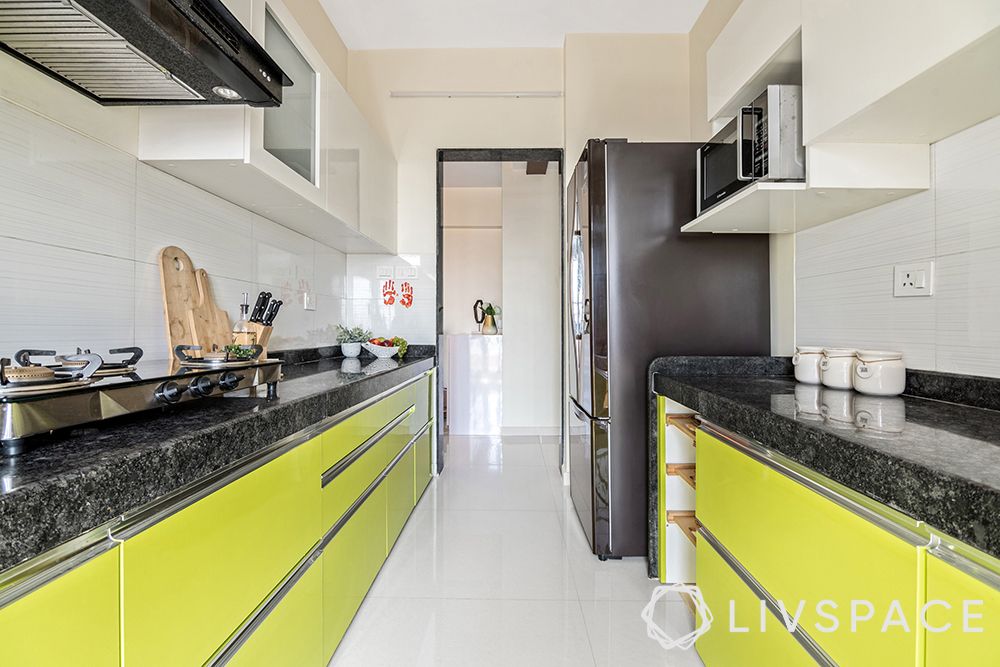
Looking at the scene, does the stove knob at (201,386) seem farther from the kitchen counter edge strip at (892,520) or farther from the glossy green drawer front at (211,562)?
the kitchen counter edge strip at (892,520)

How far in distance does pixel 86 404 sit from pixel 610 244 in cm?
186

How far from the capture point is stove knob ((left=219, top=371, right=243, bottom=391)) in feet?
3.61

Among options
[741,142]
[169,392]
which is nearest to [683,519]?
[741,142]

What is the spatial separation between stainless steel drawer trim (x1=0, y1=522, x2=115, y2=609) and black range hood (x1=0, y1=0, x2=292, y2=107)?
2.83 feet

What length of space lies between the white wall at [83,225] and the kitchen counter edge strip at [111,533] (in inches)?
25.4

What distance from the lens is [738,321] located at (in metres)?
2.17

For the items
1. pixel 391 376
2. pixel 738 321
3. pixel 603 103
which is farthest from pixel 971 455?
pixel 603 103

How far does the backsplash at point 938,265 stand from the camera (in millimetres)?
1191

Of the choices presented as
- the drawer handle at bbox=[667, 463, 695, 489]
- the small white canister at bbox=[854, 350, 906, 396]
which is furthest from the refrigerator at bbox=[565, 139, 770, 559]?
the small white canister at bbox=[854, 350, 906, 396]

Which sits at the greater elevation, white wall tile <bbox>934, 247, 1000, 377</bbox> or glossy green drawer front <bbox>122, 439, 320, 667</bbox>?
white wall tile <bbox>934, 247, 1000, 377</bbox>

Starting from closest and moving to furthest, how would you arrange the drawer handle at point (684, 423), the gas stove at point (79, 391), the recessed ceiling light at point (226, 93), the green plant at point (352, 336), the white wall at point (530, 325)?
1. the gas stove at point (79, 391)
2. the recessed ceiling light at point (226, 93)
3. the drawer handle at point (684, 423)
4. the green plant at point (352, 336)
5. the white wall at point (530, 325)

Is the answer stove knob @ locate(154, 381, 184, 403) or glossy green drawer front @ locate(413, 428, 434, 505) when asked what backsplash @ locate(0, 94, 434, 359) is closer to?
stove knob @ locate(154, 381, 184, 403)

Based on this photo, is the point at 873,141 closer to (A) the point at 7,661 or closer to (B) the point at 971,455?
(B) the point at 971,455

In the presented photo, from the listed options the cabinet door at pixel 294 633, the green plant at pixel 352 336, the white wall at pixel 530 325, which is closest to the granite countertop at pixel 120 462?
the cabinet door at pixel 294 633
